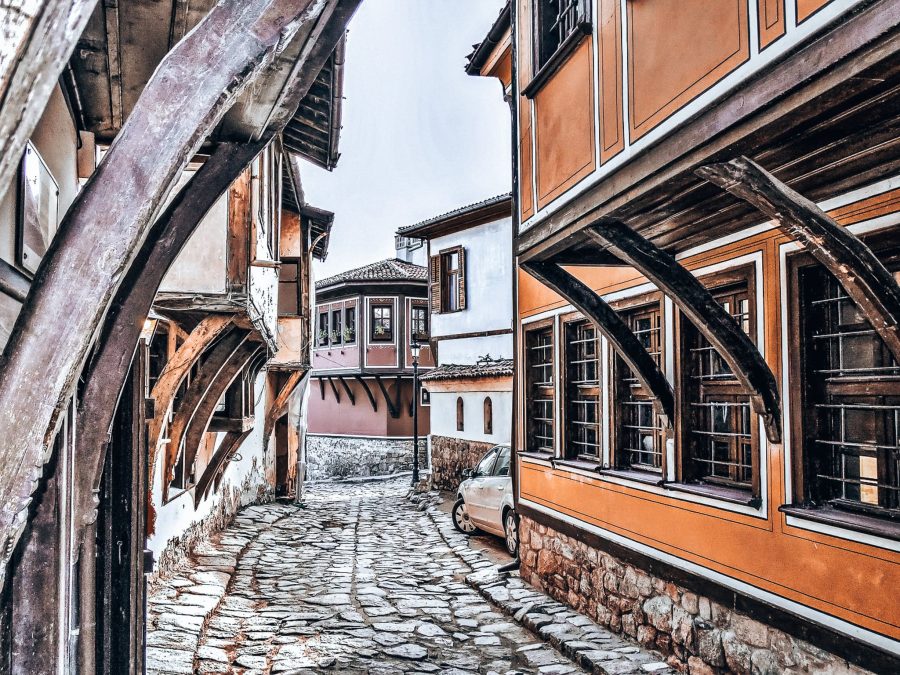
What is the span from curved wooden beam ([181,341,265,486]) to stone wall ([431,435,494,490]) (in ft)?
30.1

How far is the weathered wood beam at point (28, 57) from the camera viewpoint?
1.11 metres

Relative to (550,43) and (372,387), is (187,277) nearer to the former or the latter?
(550,43)

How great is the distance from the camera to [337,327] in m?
28.8

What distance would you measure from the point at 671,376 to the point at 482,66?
19.9 ft

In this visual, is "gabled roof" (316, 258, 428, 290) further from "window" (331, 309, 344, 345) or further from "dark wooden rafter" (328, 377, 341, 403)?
"dark wooden rafter" (328, 377, 341, 403)

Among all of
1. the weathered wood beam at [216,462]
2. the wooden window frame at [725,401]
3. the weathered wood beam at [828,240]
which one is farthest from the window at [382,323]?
the weathered wood beam at [828,240]

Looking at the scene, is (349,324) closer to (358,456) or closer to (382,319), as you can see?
(382,319)

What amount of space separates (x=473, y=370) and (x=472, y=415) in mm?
1148

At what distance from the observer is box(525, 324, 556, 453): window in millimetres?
8898

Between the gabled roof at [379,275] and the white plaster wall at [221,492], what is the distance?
35.6 ft

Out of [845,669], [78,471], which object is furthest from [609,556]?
[78,471]

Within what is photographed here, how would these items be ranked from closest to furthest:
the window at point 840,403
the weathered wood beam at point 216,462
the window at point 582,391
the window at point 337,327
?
the window at point 840,403
the window at point 582,391
the weathered wood beam at point 216,462
the window at point 337,327

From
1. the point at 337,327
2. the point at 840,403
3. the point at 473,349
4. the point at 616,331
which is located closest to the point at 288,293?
the point at 473,349

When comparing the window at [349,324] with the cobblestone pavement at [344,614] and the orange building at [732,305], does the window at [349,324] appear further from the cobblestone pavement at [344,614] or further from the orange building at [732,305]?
the orange building at [732,305]
